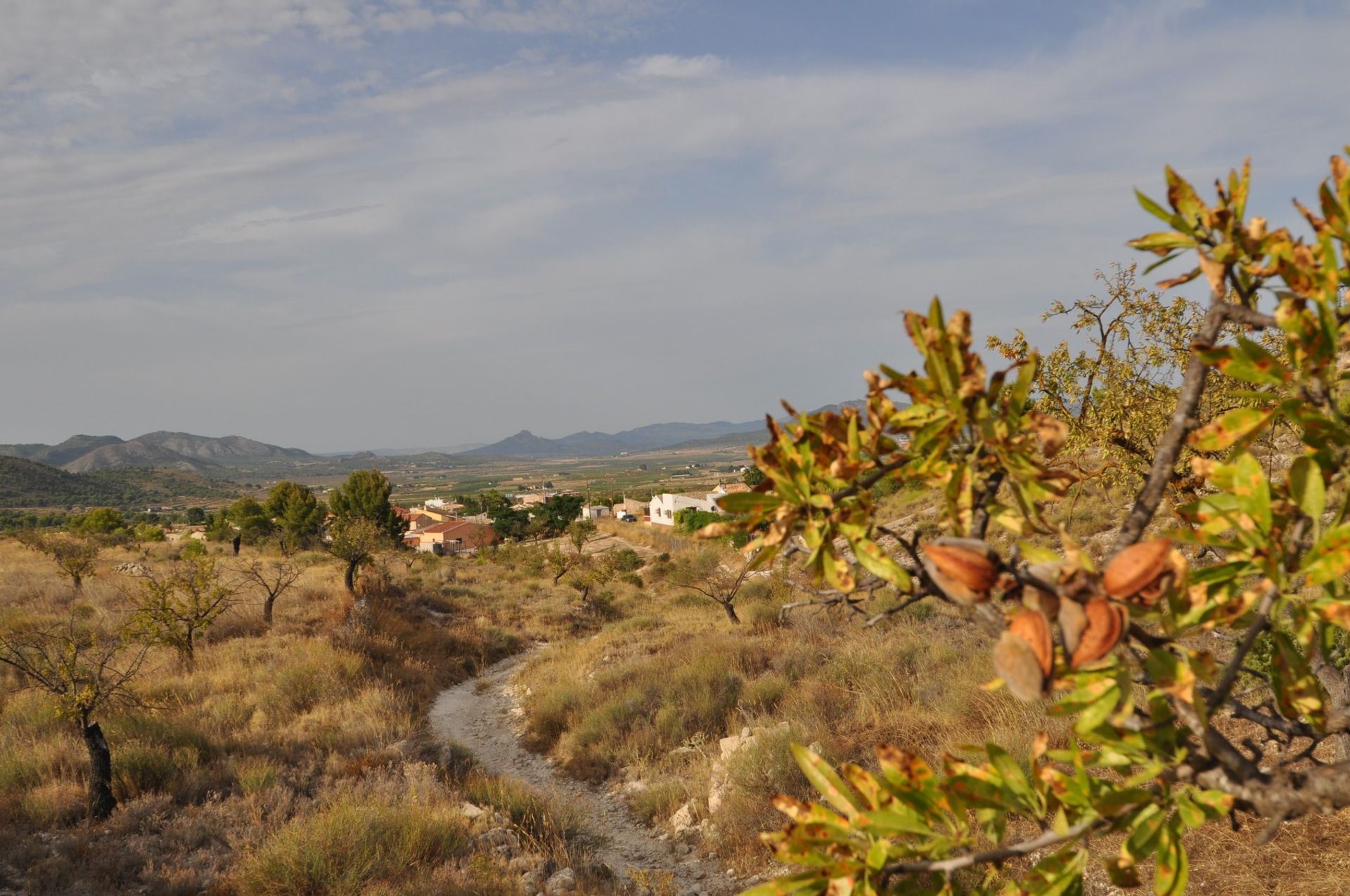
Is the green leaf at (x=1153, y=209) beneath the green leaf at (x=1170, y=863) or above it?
above

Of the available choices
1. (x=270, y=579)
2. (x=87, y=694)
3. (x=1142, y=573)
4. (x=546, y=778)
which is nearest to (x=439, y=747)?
(x=546, y=778)

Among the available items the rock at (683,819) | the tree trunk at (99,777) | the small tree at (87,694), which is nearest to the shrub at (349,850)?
the tree trunk at (99,777)

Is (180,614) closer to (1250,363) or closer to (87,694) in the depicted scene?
(87,694)

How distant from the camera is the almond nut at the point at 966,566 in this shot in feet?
3.10

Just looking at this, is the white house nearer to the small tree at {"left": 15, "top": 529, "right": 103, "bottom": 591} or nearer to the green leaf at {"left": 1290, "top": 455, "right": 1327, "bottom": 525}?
the small tree at {"left": 15, "top": 529, "right": 103, "bottom": 591}

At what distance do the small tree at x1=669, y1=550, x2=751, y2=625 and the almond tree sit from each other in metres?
15.0

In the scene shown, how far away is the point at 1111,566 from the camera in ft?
3.08

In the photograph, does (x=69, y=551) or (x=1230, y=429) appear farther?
(x=69, y=551)

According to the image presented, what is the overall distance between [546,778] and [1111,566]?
1058 cm

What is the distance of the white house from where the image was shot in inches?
2200

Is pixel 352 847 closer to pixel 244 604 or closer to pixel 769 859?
pixel 769 859

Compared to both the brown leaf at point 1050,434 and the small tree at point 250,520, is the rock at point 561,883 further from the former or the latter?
the small tree at point 250,520

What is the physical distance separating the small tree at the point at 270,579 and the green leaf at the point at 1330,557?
17838 millimetres

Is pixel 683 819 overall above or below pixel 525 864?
below
